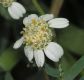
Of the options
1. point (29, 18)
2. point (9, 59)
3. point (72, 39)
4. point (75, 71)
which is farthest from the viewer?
point (72, 39)

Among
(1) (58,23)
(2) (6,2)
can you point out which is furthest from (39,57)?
(2) (6,2)

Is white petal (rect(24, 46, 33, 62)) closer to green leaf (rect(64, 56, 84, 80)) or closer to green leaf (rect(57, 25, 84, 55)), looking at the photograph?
green leaf (rect(64, 56, 84, 80))

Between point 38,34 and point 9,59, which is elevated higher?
point 38,34

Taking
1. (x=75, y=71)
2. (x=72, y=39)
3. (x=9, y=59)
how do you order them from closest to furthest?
(x=75, y=71) < (x=9, y=59) < (x=72, y=39)

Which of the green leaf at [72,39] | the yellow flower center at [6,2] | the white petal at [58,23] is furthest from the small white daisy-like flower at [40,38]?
the green leaf at [72,39]

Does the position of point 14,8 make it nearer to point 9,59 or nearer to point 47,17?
point 47,17

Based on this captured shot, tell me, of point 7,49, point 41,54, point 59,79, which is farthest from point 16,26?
point 59,79

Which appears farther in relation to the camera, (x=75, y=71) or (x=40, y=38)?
(x=40, y=38)
